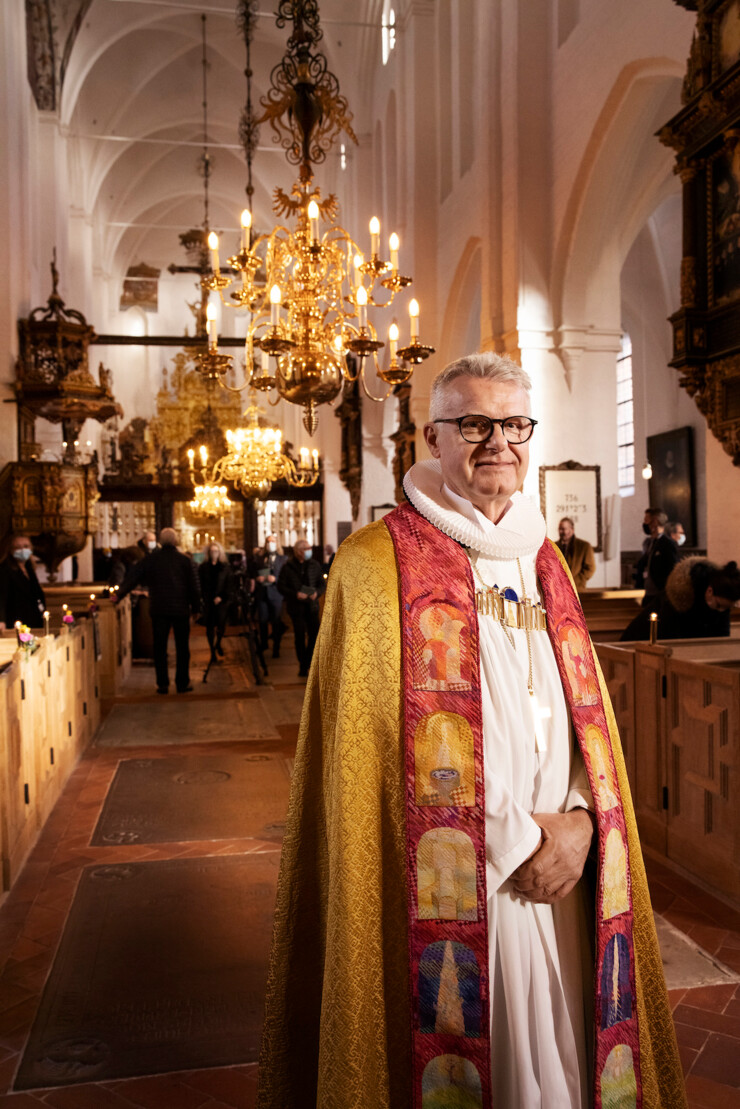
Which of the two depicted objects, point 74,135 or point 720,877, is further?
point 74,135

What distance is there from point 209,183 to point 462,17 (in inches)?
703

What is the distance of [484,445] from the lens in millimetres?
1821

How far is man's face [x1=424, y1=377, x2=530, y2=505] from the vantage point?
1815 millimetres

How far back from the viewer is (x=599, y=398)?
1024 cm

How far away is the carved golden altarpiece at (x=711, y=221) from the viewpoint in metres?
5.62

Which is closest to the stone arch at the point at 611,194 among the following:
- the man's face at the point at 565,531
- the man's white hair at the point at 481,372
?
the man's face at the point at 565,531

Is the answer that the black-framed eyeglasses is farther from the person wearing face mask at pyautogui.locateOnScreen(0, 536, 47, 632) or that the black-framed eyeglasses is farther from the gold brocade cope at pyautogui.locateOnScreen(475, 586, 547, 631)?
the person wearing face mask at pyautogui.locateOnScreen(0, 536, 47, 632)

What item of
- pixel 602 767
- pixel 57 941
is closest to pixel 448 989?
pixel 602 767

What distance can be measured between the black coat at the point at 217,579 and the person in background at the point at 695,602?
6.58 m

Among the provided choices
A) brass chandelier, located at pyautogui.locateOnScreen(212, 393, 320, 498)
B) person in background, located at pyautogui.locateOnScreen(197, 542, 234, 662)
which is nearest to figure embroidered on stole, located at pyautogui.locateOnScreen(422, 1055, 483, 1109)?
person in background, located at pyautogui.locateOnScreen(197, 542, 234, 662)

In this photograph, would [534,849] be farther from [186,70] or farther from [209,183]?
[209,183]

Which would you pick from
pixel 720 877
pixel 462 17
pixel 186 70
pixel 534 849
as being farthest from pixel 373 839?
pixel 186 70

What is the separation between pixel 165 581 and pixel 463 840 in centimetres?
779

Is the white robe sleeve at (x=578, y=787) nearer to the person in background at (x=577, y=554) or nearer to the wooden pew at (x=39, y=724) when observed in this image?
the wooden pew at (x=39, y=724)
